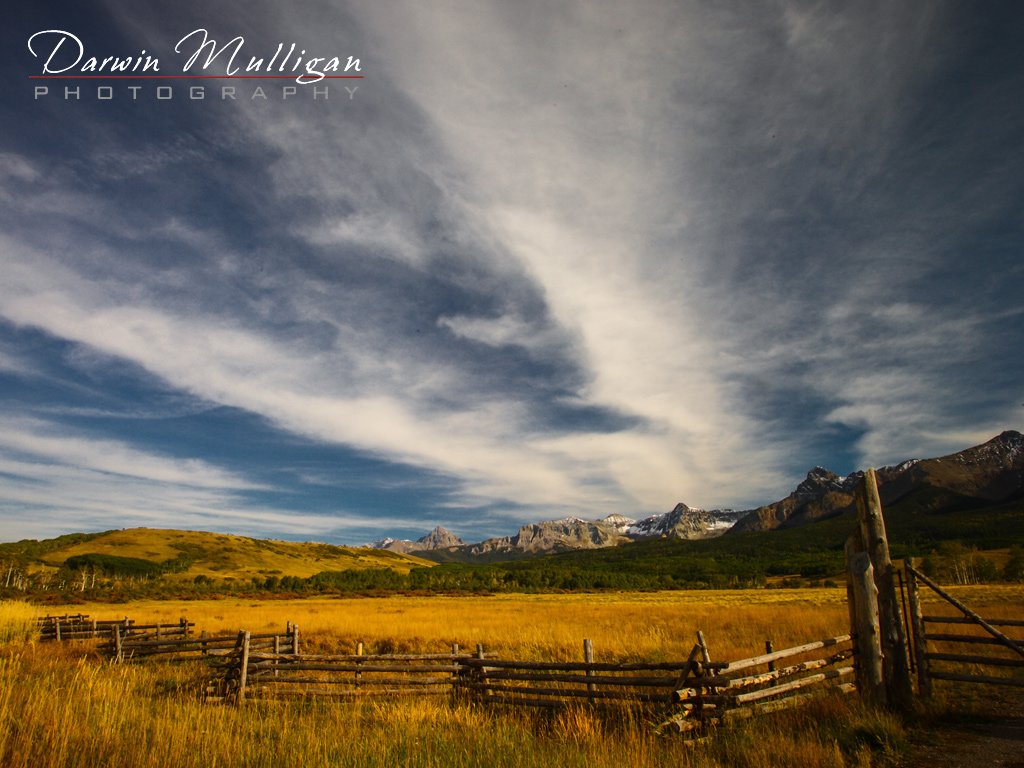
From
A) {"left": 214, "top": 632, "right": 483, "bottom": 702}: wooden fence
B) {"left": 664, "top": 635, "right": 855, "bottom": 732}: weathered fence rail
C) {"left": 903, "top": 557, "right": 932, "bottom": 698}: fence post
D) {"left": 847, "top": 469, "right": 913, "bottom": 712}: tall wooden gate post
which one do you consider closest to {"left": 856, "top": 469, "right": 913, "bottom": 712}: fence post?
{"left": 847, "top": 469, "right": 913, "bottom": 712}: tall wooden gate post

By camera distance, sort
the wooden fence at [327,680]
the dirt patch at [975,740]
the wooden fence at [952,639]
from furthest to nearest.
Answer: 1. the wooden fence at [327,680]
2. the wooden fence at [952,639]
3. the dirt patch at [975,740]

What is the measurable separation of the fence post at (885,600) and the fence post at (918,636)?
0.36 m

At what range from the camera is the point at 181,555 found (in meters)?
122

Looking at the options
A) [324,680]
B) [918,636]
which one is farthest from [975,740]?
[324,680]

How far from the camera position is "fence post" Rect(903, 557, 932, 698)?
982cm

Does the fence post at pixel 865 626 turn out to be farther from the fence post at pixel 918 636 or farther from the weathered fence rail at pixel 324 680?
the weathered fence rail at pixel 324 680

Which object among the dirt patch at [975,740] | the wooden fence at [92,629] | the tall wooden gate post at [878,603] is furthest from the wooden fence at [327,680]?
the wooden fence at [92,629]

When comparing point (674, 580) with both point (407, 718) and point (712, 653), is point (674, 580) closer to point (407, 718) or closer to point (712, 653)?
point (712, 653)

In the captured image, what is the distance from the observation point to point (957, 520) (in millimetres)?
177625

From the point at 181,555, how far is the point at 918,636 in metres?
141

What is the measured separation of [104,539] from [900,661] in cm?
15782

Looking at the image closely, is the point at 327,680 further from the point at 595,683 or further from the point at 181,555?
the point at 181,555

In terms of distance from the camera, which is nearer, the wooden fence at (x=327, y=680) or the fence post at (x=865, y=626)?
the fence post at (x=865, y=626)

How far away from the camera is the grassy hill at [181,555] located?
10200cm
